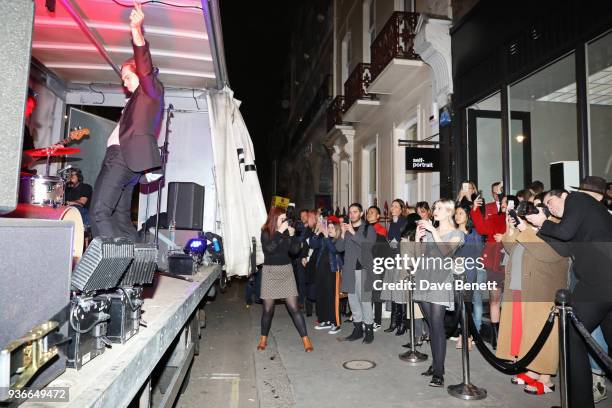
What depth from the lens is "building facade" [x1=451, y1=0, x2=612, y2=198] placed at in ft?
19.5

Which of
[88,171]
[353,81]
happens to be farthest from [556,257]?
[353,81]

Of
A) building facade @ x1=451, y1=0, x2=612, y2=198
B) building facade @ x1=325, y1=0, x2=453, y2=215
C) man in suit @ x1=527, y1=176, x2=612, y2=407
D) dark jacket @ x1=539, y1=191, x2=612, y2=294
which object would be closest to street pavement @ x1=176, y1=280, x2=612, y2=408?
man in suit @ x1=527, y1=176, x2=612, y2=407

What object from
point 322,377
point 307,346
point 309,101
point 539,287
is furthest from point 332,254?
point 309,101

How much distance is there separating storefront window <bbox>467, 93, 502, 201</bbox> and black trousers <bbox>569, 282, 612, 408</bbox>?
16.5 feet

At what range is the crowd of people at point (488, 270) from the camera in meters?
3.59

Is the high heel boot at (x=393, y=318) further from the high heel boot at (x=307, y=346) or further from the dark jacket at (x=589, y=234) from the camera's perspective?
the dark jacket at (x=589, y=234)

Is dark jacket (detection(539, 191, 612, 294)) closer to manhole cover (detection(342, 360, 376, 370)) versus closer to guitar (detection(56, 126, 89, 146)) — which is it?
manhole cover (detection(342, 360, 376, 370))

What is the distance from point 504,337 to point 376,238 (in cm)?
254

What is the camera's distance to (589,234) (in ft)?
11.8

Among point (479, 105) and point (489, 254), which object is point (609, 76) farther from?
point (489, 254)

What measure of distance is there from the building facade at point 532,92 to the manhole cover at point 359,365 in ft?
13.4

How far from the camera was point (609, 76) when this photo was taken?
6.16 m

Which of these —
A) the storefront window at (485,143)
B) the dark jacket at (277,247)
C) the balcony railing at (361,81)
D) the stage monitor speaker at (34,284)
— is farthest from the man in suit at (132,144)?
the balcony railing at (361,81)

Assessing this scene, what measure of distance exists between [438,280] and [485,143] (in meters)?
5.11
